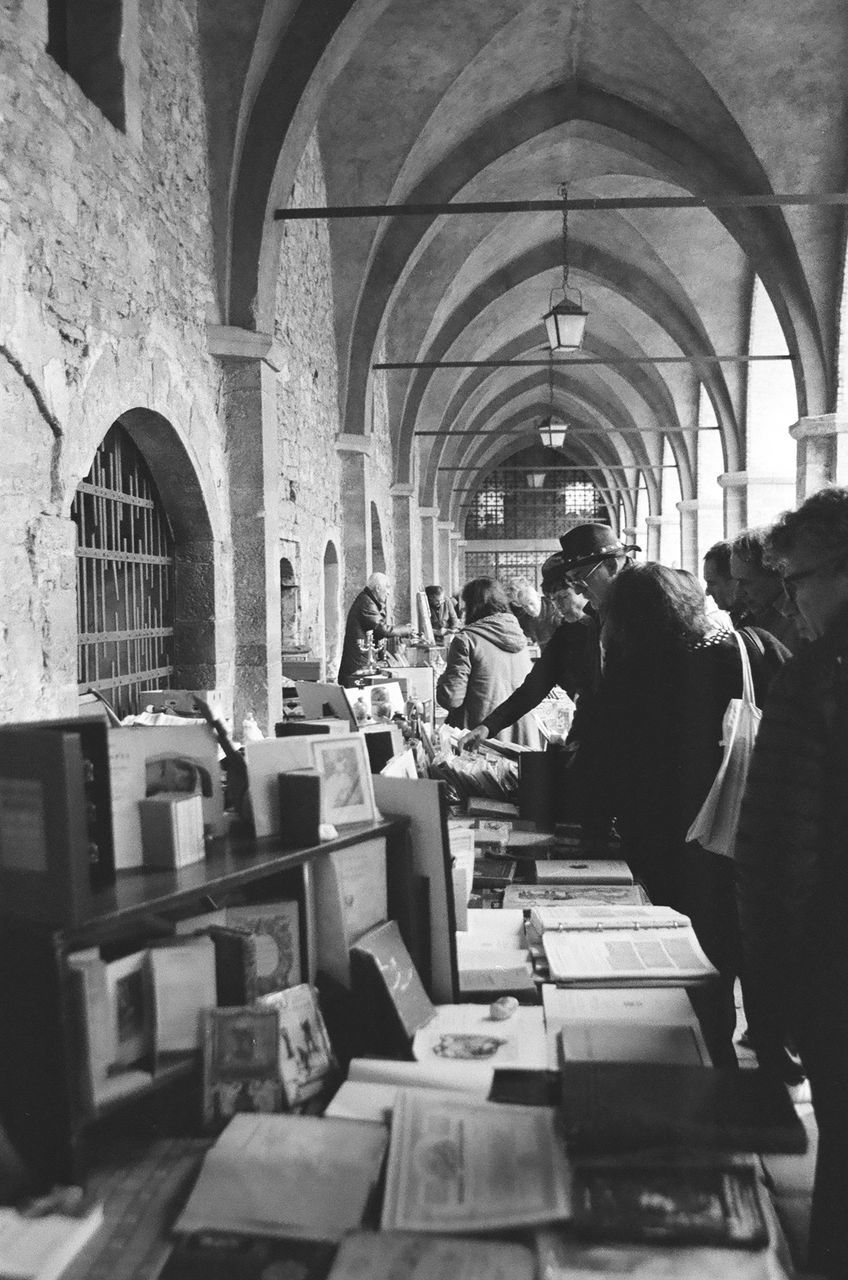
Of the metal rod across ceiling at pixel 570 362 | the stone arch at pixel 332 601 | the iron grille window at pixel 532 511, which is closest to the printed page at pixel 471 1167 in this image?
the stone arch at pixel 332 601

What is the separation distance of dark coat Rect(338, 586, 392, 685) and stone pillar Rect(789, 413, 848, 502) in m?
4.26

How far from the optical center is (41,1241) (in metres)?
1.48

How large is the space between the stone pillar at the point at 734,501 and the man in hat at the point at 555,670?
35.9 feet

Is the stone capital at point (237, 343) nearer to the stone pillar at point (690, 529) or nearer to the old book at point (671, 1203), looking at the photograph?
the old book at point (671, 1203)

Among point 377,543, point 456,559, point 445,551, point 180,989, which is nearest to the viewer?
point 180,989

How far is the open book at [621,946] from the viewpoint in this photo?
230 centimetres

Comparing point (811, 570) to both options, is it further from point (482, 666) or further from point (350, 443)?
point (350, 443)

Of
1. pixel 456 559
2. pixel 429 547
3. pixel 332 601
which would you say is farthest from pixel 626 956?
pixel 456 559

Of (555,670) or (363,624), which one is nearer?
(555,670)

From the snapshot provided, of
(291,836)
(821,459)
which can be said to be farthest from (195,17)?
(821,459)

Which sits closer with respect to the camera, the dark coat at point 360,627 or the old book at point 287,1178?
the old book at point 287,1178

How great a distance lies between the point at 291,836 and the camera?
2096 mm

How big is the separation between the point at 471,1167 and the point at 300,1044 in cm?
41

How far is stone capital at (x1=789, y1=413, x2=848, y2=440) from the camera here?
10.0 m
